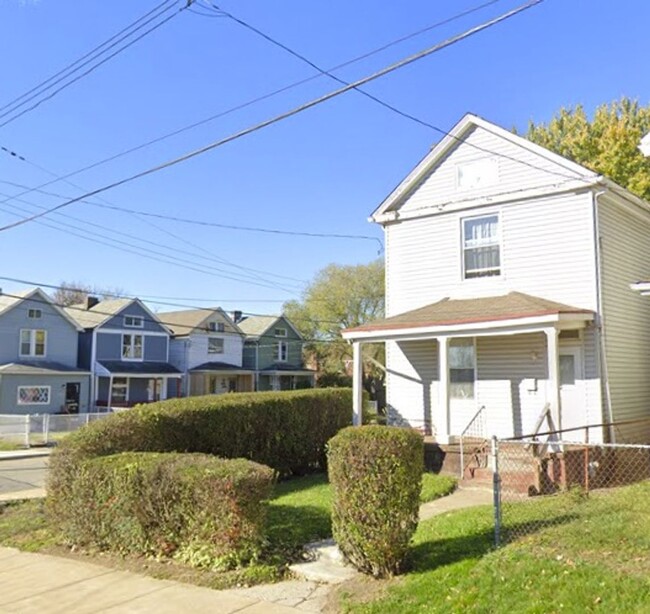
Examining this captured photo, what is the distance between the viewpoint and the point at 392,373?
15422 millimetres

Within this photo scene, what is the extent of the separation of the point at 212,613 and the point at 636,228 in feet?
43.1

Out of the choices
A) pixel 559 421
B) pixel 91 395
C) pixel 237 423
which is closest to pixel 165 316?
pixel 91 395

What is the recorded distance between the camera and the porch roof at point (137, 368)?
1465 inches

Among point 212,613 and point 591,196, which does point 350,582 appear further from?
point 591,196

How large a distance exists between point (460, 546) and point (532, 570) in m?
1.24

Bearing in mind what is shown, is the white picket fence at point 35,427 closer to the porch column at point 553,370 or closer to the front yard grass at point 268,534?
the front yard grass at point 268,534

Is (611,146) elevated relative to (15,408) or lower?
elevated

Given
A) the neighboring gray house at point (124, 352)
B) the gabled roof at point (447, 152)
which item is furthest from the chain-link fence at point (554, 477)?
the neighboring gray house at point (124, 352)

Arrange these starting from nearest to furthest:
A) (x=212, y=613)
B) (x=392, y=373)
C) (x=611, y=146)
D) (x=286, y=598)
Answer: (x=212, y=613)
(x=286, y=598)
(x=392, y=373)
(x=611, y=146)

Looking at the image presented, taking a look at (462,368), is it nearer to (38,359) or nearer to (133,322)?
(38,359)

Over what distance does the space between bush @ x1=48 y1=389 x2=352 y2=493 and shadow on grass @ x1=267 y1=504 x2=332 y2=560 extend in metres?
2.33

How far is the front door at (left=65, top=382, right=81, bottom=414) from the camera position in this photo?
3538cm

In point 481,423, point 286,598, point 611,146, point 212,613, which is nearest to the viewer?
point 212,613

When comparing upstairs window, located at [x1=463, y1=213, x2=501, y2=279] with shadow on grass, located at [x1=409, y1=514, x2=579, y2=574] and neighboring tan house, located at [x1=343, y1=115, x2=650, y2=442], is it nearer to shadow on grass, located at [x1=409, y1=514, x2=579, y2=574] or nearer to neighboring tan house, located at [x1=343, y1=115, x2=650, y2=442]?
neighboring tan house, located at [x1=343, y1=115, x2=650, y2=442]
